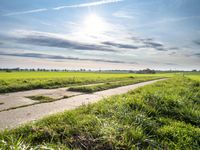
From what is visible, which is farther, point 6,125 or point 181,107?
point 181,107

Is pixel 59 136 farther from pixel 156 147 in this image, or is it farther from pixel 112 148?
pixel 156 147

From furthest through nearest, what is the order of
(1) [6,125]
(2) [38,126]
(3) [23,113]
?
1. (3) [23,113]
2. (1) [6,125]
3. (2) [38,126]

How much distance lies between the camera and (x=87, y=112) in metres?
5.17

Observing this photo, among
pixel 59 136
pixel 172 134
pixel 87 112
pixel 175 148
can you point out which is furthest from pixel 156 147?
pixel 87 112

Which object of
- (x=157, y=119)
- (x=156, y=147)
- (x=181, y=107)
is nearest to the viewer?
(x=156, y=147)

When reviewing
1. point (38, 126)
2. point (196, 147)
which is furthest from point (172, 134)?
point (38, 126)

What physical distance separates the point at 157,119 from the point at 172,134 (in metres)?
0.92

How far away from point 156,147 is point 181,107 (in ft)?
10.9

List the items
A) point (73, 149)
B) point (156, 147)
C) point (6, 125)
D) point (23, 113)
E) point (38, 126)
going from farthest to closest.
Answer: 1. point (23, 113)
2. point (6, 125)
3. point (38, 126)
4. point (156, 147)
5. point (73, 149)

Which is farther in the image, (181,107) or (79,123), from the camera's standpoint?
(181,107)

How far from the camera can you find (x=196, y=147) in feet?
11.6

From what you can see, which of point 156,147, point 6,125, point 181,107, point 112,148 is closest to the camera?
point 112,148

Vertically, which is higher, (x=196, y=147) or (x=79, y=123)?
(x=79, y=123)

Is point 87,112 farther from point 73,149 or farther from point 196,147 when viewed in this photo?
point 196,147
